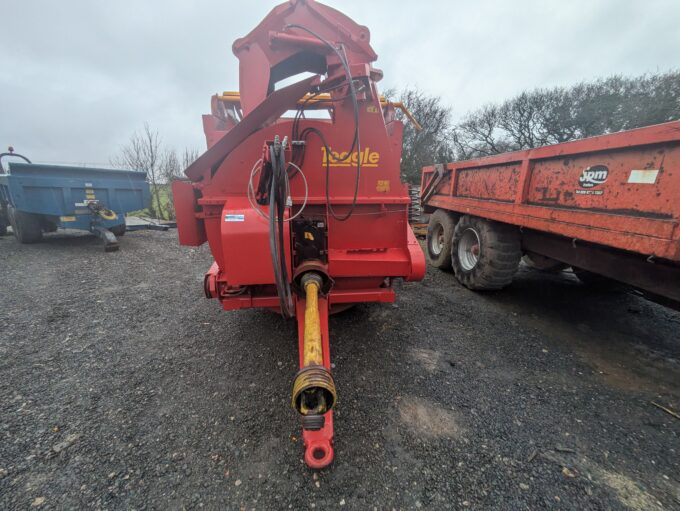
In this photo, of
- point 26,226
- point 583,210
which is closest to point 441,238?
point 583,210

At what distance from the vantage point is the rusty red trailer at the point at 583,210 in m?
1.94

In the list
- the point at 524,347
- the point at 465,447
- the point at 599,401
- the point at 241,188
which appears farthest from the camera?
the point at 524,347

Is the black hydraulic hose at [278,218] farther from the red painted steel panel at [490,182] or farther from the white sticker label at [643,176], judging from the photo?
the red painted steel panel at [490,182]

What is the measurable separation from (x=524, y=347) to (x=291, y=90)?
313 centimetres

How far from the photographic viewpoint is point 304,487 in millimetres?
1519

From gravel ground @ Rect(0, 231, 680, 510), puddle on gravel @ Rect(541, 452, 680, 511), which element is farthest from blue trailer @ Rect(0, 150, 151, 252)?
puddle on gravel @ Rect(541, 452, 680, 511)

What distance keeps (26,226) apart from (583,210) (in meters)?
9.95

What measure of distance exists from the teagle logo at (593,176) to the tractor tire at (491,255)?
1147 mm

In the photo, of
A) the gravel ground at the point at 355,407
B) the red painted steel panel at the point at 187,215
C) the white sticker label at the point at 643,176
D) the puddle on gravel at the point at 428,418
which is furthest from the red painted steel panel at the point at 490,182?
the red painted steel panel at the point at 187,215

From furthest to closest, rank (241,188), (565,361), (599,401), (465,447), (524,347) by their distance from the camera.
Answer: (524,347) < (565,361) < (241,188) < (599,401) < (465,447)

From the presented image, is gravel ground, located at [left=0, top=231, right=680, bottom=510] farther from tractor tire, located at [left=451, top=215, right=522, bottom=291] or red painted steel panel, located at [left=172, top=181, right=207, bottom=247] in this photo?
red painted steel panel, located at [left=172, top=181, right=207, bottom=247]

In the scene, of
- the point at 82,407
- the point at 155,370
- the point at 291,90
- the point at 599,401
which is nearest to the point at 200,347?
the point at 155,370

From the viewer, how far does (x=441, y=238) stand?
5285 millimetres

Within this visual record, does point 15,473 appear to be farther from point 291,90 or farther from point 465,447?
point 291,90
